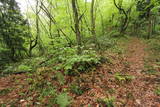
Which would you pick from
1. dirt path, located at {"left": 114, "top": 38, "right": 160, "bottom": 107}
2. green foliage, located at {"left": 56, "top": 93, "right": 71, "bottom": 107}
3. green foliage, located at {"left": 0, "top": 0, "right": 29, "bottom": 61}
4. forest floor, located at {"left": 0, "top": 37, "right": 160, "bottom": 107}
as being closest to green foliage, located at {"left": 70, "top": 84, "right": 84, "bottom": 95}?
forest floor, located at {"left": 0, "top": 37, "right": 160, "bottom": 107}

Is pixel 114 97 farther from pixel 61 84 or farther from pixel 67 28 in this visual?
pixel 67 28

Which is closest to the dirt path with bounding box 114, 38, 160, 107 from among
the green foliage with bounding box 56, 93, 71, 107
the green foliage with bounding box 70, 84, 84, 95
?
the green foliage with bounding box 70, 84, 84, 95

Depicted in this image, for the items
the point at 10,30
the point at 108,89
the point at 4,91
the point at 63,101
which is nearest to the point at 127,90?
the point at 108,89

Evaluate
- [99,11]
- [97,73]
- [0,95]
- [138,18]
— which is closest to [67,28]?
[99,11]

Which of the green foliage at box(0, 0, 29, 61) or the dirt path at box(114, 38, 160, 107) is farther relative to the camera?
the green foliage at box(0, 0, 29, 61)

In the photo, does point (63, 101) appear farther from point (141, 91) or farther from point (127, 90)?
point (141, 91)

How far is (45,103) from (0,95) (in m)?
1.72

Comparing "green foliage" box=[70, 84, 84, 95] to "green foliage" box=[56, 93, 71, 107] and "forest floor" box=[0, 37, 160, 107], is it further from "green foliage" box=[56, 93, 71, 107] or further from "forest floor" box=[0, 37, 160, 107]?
"green foliage" box=[56, 93, 71, 107]

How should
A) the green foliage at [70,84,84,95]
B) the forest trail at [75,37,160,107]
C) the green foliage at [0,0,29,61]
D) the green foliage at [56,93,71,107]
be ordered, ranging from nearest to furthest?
the green foliage at [56,93,71,107]
the forest trail at [75,37,160,107]
the green foliage at [70,84,84,95]
the green foliage at [0,0,29,61]

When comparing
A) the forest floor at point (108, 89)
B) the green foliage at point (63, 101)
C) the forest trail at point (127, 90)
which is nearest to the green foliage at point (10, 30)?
the forest floor at point (108, 89)

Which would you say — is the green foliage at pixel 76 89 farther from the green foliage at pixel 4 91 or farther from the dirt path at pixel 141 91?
the green foliage at pixel 4 91

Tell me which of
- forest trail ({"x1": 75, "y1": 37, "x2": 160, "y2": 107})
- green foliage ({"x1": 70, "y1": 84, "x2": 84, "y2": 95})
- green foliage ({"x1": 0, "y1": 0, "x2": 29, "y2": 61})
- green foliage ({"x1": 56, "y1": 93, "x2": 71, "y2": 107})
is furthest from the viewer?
green foliage ({"x1": 0, "y1": 0, "x2": 29, "y2": 61})

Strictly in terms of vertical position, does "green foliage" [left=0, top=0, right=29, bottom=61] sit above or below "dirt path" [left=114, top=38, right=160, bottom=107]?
above

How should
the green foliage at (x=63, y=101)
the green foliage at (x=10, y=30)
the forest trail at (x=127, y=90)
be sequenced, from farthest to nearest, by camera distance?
the green foliage at (x=10, y=30)
the forest trail at (x=127, y=90)
the green foliage at (x=63, y=101)
